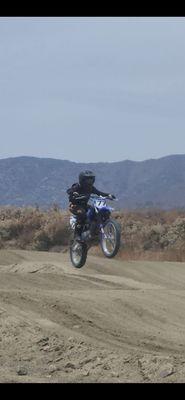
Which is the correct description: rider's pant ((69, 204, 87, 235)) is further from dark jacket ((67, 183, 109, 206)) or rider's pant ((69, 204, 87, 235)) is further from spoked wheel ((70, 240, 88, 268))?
spoked wheel ((70, 240, 88, 268))

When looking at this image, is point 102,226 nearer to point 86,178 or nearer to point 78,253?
point 86,178

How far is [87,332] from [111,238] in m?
3.62

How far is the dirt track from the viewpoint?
7.89 metres

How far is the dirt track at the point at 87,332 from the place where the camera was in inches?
311

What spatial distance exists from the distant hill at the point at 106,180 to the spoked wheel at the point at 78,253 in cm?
5073

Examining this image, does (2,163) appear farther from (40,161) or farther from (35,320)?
(35,320)

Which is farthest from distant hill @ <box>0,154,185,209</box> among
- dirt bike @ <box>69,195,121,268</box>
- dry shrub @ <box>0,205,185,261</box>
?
dirt bike @ <box>69,195,121,268</box>

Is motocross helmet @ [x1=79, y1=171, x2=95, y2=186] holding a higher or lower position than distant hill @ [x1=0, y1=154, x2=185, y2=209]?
lower

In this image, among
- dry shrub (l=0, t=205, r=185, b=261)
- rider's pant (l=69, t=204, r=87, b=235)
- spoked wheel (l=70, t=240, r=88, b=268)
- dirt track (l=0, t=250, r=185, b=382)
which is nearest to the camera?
dirt track (l=0, t=250, r=185, b=382)

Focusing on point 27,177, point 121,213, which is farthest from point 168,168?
point 121,213

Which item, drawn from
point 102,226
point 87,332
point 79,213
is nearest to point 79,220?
point 79,213

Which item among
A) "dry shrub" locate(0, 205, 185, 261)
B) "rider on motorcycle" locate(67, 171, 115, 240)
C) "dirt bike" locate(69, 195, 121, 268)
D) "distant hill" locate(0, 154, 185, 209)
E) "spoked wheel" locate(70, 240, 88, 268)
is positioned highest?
"distant hill" locate(0, 154, 185, 209)

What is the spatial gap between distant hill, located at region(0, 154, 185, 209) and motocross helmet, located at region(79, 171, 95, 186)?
52.6m

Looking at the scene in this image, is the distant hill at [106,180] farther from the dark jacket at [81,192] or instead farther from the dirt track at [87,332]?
the dirt track at [87,332]
